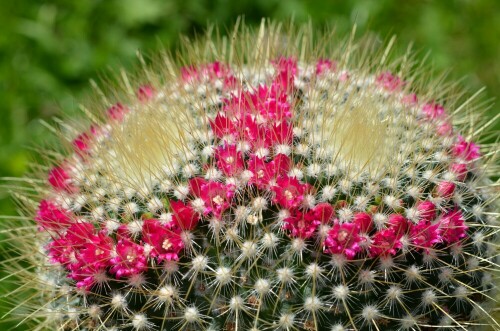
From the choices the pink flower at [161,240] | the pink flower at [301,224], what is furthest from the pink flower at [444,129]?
the pink flower at [161,240]

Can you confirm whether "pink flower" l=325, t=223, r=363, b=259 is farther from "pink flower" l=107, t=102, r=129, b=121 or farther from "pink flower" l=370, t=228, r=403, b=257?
"pink flower" l=107, t=102, r=129, b=121

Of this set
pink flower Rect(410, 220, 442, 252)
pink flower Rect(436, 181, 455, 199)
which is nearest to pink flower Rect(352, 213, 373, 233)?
pink flower Rect(410, 220, 442, 252)

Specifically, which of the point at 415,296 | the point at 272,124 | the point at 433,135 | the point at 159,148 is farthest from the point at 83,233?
the point at 433,135

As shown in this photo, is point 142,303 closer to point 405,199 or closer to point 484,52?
point 405,199

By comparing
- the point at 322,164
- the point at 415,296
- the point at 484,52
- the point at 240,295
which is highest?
the point at 322,164

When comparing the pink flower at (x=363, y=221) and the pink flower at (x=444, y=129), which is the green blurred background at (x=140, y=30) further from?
the pink flower at (x=363, y=221)

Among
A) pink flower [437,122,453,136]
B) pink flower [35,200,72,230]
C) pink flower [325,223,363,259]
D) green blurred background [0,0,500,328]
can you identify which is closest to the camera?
pink flower [325,223,363,259]

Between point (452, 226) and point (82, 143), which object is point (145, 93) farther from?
point (452, 226)
